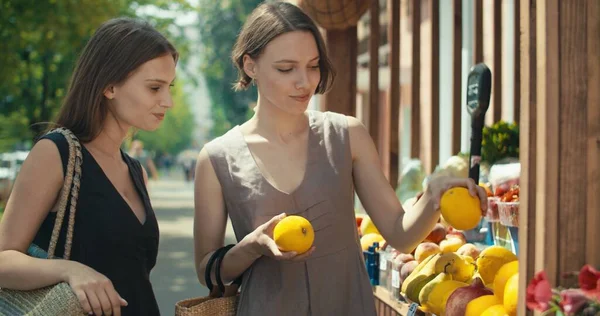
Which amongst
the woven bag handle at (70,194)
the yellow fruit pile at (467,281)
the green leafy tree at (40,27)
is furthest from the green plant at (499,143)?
the green leafy tree at (40,27)

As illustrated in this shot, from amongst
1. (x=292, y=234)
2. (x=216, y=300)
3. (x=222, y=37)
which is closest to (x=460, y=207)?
(x=292, y=234)

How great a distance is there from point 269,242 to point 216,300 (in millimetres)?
391

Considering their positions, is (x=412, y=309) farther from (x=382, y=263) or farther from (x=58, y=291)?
(x=58, y=291)

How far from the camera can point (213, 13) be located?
44094 mm

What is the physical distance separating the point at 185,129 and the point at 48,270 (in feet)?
351

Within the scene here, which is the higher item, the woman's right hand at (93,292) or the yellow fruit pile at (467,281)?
the woman's right hand at (93,292)

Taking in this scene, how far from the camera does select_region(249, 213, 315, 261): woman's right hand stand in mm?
2541

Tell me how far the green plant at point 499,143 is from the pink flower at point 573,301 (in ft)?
8.87

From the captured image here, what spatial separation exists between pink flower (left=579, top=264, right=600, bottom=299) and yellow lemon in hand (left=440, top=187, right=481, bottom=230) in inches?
22.7

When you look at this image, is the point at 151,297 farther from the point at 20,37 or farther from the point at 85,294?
the point at 20,37

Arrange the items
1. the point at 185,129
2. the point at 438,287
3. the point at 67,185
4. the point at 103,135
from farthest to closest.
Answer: the point at 185,129, the point at 438,287, the point at 103,135, the point at 67,185

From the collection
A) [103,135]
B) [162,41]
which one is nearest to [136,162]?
[103,135]

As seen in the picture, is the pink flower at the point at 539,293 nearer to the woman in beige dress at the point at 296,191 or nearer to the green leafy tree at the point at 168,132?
the woman in beige dress at the point at 296,191

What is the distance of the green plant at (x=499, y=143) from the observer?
4.53m
